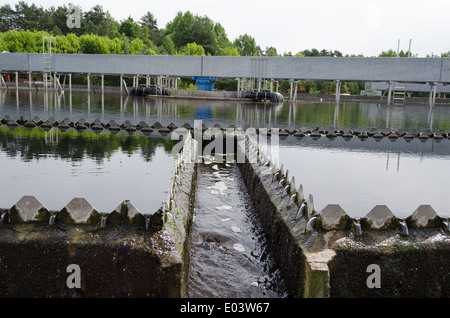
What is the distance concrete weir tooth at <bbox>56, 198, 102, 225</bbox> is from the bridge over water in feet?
126

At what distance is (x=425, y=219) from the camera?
5133mm

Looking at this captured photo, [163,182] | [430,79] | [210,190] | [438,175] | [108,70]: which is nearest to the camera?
[163,182]

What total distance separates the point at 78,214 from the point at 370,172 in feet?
24.6

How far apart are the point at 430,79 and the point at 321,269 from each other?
3939 centimetres

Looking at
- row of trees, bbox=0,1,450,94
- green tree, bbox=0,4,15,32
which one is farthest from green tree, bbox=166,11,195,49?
green tree, bbox=0,4,15,32

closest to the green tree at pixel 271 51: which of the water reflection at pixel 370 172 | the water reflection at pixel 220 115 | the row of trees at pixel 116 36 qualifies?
the row of trees at pixel 116 36

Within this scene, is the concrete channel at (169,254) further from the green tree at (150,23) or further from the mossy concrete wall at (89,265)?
the green tree at (150,23)

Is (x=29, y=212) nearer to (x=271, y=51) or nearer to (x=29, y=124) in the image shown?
(x=29, y=124)

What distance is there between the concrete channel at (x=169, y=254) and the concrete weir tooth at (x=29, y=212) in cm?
1

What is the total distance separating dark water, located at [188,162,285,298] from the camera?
5082 mm

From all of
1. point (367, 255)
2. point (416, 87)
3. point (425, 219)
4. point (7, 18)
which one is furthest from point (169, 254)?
point (7, 18)

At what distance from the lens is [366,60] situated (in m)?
39.4
